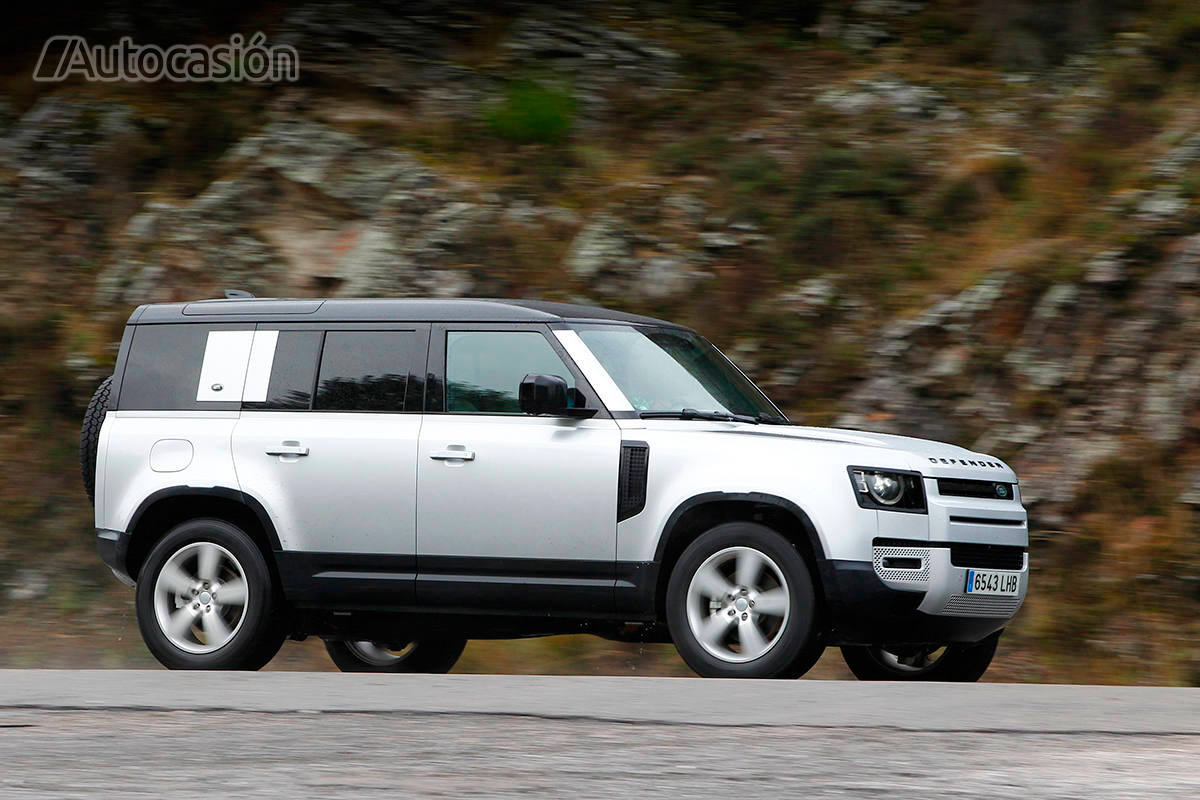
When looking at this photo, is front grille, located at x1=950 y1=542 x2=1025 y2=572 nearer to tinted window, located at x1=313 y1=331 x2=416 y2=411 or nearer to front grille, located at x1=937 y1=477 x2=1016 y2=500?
front grille, located at x1=937 y1=477 x2=1016 y2=500

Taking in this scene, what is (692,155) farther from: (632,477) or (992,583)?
(992,583)

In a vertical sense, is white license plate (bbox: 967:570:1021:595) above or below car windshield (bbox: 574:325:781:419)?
below

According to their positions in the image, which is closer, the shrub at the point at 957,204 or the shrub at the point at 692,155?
the shrub at the point at 957,204

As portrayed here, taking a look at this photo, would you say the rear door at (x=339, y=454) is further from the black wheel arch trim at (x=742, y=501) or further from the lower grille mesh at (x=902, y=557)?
the lower grille mesh at (x=902, y=557)

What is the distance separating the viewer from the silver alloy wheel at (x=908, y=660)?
9.33 m

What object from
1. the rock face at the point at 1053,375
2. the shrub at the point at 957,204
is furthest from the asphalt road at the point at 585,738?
the shrub at the point at 957,204

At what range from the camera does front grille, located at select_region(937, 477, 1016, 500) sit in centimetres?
829

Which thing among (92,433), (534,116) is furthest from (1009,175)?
(92,433)

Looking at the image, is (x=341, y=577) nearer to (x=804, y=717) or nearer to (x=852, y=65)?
(x=804, y=717)

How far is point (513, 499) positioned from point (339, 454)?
99 cm

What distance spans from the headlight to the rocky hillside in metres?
3.06

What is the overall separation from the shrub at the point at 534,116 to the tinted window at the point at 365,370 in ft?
25.8

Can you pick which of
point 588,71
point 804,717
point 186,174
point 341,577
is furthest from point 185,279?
point 804,717

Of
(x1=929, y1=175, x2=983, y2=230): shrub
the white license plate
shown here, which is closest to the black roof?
the white license plate
